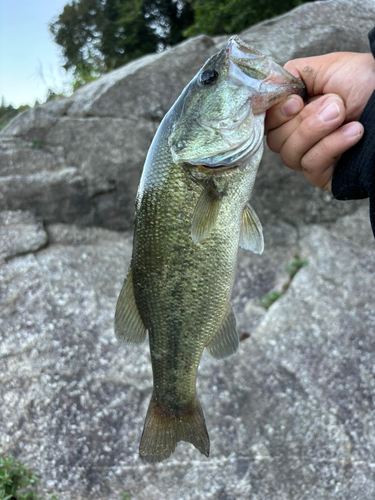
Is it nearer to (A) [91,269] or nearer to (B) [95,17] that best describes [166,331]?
(A) [91,269]

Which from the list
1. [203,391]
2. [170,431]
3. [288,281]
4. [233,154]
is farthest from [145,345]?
[233,154]

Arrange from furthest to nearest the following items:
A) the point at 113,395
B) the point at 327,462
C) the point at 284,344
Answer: the point at 284,344
the point at 113,395
the point at 327,462

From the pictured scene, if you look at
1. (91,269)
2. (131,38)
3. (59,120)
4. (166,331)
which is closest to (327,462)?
(166,331)

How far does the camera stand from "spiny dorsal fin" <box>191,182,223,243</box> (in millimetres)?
1416

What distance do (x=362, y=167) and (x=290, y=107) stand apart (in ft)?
1.27

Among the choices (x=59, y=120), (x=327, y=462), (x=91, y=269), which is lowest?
(x=327, y=462)

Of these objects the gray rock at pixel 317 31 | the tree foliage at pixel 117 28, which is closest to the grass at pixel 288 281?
the gray rock at pixel 317 31

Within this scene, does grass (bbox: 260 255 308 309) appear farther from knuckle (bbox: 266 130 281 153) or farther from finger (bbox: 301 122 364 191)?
knuckle (bbox: 266 130 281 153)

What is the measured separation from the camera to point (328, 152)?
5.34ft

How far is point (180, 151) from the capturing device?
144cm

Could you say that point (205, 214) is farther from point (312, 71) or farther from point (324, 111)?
point (312, 71)

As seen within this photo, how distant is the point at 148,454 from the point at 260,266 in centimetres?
239

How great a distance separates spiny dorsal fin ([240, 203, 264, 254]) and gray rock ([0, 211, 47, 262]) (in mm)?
2295

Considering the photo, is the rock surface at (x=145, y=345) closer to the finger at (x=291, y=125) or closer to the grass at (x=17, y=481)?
the grass at (x=17, y=481)
